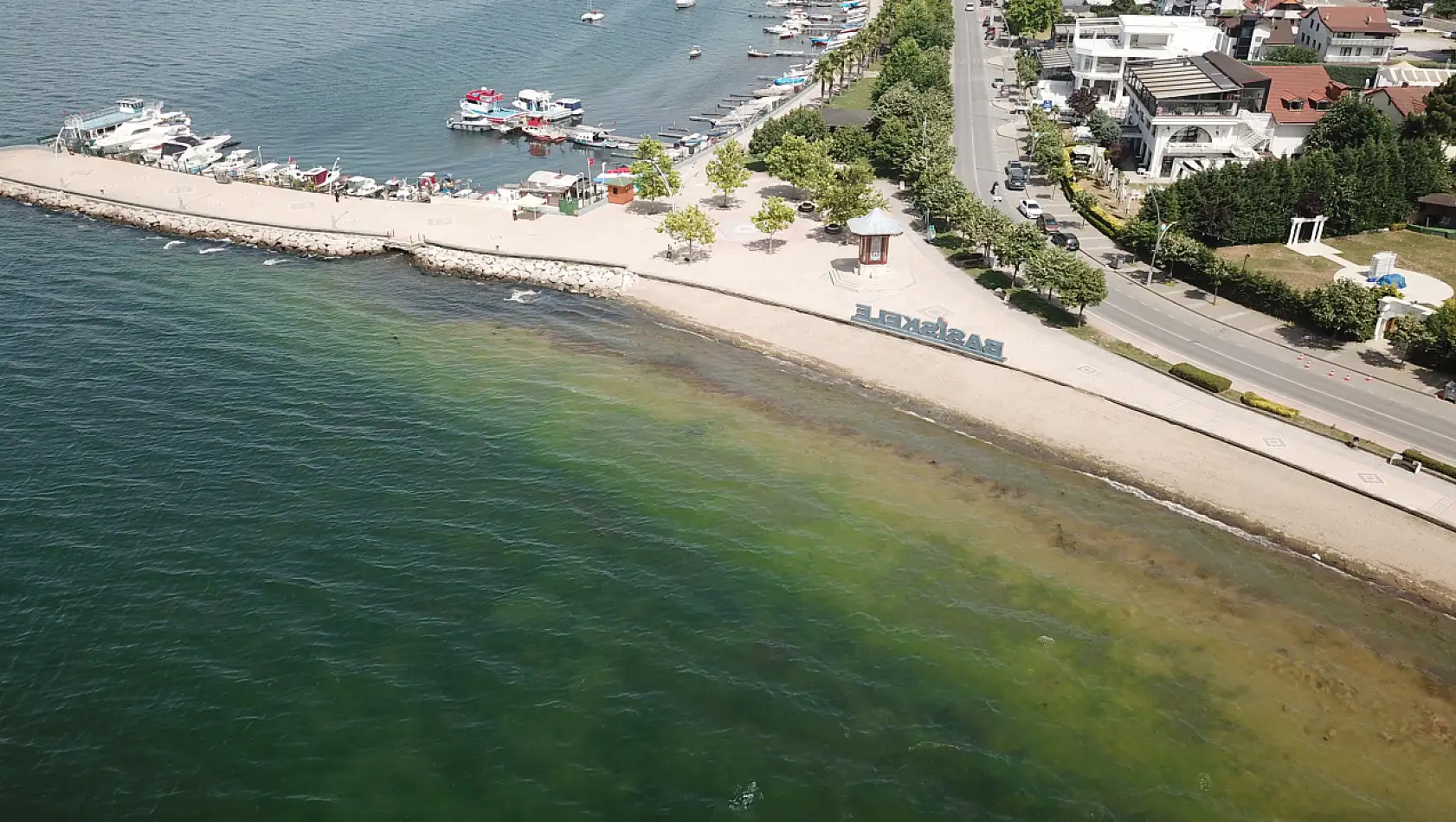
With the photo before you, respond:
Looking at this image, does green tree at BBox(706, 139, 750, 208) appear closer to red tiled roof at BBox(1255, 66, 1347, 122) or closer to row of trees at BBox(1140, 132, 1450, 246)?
row of trees at BBox(1140, 132, 1450, 246)

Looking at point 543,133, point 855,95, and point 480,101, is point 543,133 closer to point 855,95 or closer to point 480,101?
point 480,101

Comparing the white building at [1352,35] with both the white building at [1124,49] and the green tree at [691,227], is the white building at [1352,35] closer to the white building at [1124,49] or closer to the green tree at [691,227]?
the white building at [1124,49]

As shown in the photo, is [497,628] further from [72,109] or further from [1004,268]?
[72,109]

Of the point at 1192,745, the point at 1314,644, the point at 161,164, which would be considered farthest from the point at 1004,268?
the point at 161,164

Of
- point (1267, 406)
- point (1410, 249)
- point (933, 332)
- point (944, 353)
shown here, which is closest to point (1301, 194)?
point (1410, 249)

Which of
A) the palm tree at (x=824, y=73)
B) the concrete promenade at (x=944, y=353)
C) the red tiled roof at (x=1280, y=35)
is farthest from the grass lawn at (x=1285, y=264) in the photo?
the red tiled roof at (x=1280, y=35)
